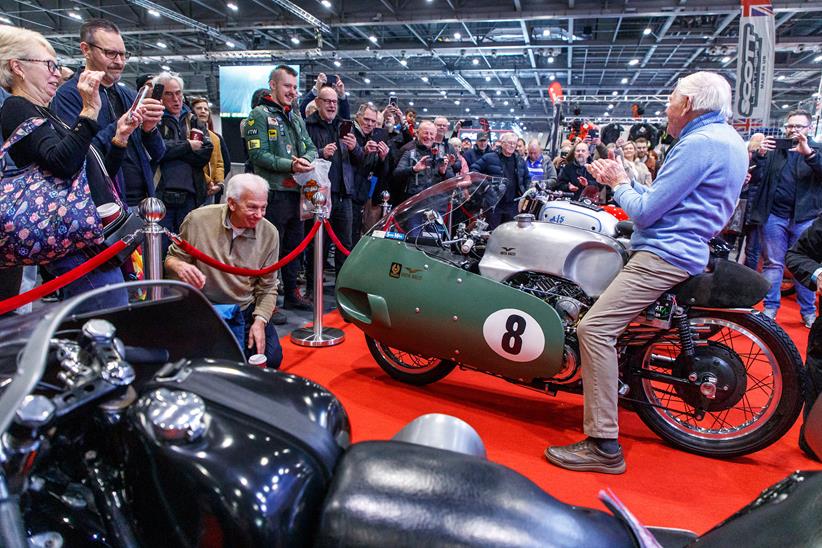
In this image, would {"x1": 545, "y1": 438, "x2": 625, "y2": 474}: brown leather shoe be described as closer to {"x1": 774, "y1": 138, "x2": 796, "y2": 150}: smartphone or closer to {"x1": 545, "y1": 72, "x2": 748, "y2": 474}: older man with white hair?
{"x1": 545, "y1": 72, "x2": 748, "y2": 474}: older man with white hair

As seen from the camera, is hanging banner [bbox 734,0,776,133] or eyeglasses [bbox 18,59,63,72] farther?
hanging banner [bbox 734,0,776,133]

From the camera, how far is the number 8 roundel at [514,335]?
2809mm

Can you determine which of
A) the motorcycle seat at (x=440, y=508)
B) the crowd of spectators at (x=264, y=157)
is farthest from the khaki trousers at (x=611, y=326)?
the motorcycle seat at (x=440, y=508)

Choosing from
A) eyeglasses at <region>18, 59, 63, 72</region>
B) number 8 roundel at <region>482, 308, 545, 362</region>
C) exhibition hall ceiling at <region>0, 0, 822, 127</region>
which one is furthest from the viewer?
exhibition hall ceiling at <region>0, 0, 822, 127</region>

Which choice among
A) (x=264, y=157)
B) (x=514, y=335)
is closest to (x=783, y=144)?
(x=514, y=335)

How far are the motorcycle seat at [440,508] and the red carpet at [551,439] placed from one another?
70.0 inches

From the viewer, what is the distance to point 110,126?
2.74m

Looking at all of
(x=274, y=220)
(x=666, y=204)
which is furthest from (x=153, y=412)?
(x=274, y=220)

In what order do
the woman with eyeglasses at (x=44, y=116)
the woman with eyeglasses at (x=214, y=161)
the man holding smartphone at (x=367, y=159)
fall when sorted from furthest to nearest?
the man holding smartphone at (x=367, y=159) < the woman with eyeglasses at (x=214, y=161) < the woman with eyeglasses at (x=44, y=116)

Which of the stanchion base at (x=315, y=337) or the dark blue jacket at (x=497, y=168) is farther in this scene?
the dark blue jacket at (x=497, y=168)

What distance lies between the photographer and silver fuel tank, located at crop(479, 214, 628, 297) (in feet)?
9.34

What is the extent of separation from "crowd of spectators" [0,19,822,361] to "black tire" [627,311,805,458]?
2.07m

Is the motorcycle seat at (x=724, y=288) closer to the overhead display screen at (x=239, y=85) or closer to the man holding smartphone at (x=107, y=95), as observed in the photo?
the man holding smartphone at (x=107, y=95)

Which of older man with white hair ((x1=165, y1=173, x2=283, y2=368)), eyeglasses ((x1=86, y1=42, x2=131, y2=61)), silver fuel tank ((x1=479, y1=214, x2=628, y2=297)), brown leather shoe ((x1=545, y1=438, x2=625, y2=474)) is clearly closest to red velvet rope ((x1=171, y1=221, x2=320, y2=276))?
older man with white hair ((x1=165, y1=173, x2=283, y2=368))
